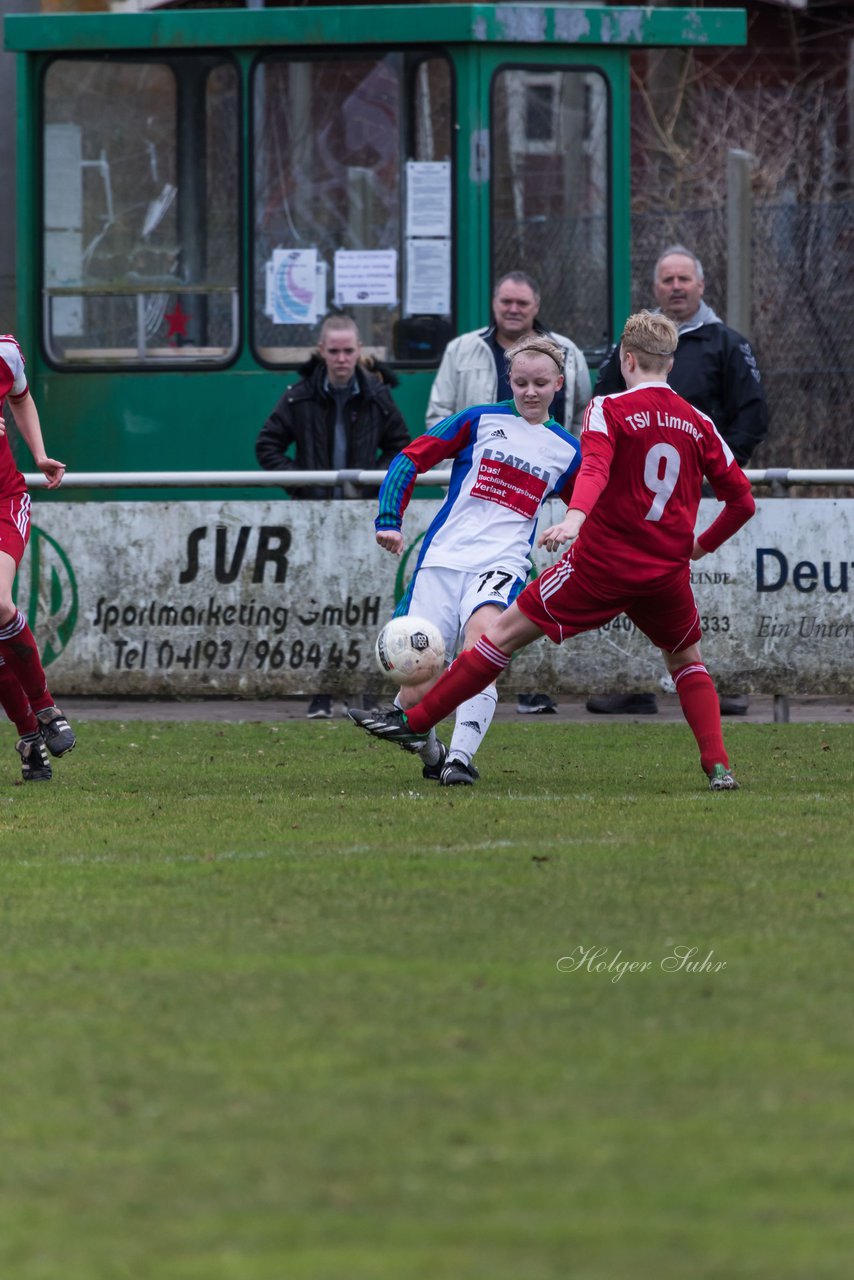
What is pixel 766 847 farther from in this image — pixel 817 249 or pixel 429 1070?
pixel 817 249

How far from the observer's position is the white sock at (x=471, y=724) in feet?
27.3

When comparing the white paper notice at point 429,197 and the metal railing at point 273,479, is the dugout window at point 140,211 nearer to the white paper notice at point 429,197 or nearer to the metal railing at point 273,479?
the white paper notice at point 429,197

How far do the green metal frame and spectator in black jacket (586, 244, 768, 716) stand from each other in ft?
5.90

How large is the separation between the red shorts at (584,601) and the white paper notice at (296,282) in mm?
4947

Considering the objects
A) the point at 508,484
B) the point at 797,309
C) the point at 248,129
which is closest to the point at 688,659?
the point at 508,484

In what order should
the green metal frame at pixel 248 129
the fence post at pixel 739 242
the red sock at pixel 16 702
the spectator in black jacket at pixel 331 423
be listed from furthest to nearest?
1. the fence post at pixel 739 242
2. the green metal frame at pixel 248 129
3. the spectator in black jacket at pixel 331 423
4. the red sock at pixel 16 702

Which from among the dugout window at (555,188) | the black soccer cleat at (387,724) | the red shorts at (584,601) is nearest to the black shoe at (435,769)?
the black soccer cleat at (387,724)

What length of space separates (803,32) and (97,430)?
47.4 ft

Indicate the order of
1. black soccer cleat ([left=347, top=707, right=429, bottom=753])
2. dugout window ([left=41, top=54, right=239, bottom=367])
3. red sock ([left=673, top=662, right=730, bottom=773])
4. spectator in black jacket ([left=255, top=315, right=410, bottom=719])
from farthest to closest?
1. dugout window ([left=41, top=54, right=239, bottom=367])
2. spectator in black jacket ([left=255, top=315, right=410, bottom=719])
3. red sock ([left=673, top=662, right=730, bottom=773])
4. black soccer cleat ([left=347, top=707, right=429, bottom=753])

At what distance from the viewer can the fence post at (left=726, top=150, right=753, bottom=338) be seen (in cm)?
1362

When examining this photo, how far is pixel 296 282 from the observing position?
12.6 metres

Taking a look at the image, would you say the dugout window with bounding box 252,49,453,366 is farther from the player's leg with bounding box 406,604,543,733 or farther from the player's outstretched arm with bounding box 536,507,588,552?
the player's outstretched arm with bounding box 536,507,588,552

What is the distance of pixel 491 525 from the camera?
27.5 ft

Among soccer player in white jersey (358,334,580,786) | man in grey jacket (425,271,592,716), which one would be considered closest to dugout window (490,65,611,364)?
man in grey jacket (425,271,592,716)
